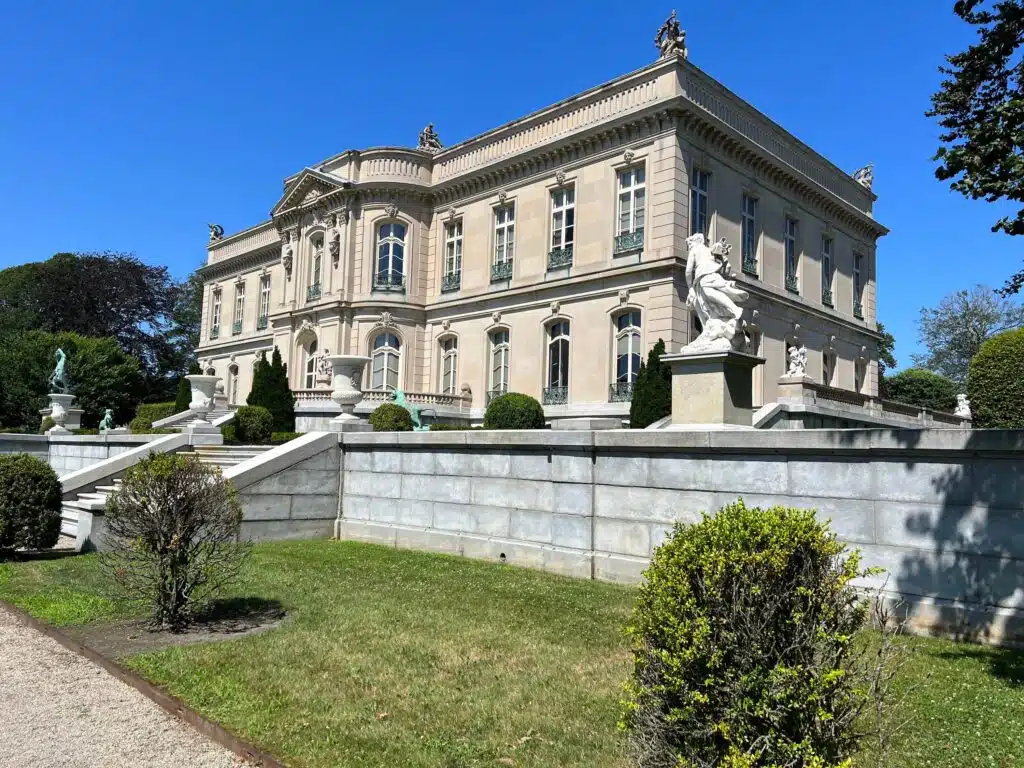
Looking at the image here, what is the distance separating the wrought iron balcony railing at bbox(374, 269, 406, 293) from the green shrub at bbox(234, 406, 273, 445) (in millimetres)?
9128

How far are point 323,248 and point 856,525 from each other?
93.4ft

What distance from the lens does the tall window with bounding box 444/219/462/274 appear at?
30602 millimetres

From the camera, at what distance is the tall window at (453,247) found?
100ft

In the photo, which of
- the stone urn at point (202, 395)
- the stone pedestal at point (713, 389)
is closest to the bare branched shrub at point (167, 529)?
the stone pedestal at point (713, 389)

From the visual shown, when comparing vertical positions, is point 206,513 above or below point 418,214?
below

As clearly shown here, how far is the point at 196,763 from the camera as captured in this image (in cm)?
444

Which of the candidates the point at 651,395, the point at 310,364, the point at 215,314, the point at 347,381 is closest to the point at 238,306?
the point at 215,314

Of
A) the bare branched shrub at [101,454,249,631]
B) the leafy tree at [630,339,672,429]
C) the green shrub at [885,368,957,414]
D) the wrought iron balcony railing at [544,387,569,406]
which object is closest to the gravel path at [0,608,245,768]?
the bare branched shrub at [101,454,249,631]

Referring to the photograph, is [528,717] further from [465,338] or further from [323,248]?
[323,248]

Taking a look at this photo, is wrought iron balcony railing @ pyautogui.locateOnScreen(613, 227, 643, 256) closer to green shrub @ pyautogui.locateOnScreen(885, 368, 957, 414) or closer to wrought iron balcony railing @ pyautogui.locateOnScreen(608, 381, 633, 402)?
wrought iron balcony railing @ pyautogui.locateOnScreen(608, 381, 633, 402)

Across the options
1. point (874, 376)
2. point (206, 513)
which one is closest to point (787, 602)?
point (206, 513)

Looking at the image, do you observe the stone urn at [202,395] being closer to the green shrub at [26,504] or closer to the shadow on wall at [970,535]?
the green shrub at [26,504]

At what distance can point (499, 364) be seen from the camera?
28594 mm

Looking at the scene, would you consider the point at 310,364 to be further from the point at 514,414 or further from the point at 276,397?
the point at 514,414
